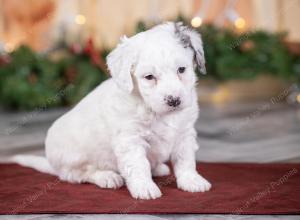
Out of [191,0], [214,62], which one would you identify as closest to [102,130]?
[214,62]

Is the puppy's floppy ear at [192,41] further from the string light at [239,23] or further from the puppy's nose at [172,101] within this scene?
the string light at [239,23]

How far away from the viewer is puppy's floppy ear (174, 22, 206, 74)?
2.77 metres

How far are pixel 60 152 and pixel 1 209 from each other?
23.1 inches

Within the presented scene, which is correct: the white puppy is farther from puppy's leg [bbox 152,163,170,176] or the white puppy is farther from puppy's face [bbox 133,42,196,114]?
puppy's leg [bbox 152,163,170,176]

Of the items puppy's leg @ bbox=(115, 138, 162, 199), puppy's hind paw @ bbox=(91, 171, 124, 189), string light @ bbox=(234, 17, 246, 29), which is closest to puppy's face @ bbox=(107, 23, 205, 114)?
puppy's leg @ bbox=(115, 138, 162, 199)

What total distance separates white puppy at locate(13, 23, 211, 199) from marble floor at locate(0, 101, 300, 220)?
1.56ft

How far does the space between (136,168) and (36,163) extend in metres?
1.09

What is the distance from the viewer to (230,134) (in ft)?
16.2

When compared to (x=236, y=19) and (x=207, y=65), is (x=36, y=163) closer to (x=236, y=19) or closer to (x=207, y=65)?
(x=207, y=65)

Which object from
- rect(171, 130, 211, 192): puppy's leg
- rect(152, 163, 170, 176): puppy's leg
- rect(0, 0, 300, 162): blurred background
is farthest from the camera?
rect(0, 0, 300, 162): blurred background

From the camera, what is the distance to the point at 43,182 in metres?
3.21

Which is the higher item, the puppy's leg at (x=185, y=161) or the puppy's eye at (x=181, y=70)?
the puppy's eye at (x=181, y=70)

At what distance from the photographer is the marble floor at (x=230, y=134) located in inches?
154

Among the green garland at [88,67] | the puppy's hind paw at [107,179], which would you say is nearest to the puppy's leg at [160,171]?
the puppy's hind paw at [107,179]
